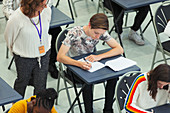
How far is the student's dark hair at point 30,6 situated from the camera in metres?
3.14

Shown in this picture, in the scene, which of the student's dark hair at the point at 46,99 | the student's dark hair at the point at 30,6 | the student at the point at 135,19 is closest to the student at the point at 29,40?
the student's dark hair at the point at 30,6

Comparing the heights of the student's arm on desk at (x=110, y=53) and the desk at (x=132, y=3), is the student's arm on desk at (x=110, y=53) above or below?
below

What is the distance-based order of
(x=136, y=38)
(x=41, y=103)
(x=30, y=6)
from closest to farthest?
(x=41, y=103)
(x=30, y=6)
(x=136, y=38)

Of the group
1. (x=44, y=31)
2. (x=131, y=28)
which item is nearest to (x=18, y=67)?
(x=44, y=31)

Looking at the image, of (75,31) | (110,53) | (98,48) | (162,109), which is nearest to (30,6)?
(75,31)

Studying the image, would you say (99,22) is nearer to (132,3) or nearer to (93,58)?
(93,58)

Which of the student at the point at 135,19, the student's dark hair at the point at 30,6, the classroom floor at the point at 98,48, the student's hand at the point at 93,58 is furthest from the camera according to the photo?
the student at the point at 135,19

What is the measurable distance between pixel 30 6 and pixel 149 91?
124 centimetres

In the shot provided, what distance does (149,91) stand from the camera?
9.99 ft

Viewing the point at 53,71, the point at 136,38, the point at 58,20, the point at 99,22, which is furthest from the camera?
the point at 136,38

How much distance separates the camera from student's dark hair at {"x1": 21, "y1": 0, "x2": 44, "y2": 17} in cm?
314

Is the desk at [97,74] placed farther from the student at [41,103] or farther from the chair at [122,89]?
the student at [41,103]

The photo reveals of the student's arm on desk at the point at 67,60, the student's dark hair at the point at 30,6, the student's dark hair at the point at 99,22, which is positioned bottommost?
the student's arm on desk at the point at 67,60

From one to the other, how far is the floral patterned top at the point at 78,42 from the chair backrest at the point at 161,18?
84 cm
